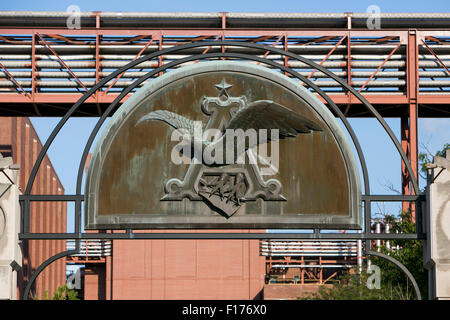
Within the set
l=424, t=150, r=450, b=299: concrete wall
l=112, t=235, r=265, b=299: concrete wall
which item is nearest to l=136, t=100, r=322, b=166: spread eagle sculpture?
l=424, t=150, r=450, b=299: concrete wall

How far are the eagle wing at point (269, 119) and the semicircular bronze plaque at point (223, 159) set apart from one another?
0.05ft

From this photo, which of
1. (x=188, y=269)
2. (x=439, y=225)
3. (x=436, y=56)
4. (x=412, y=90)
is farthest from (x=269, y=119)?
(x=188, y=269)

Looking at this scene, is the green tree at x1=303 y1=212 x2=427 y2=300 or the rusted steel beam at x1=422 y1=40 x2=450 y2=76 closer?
the rusted steel beam at x1=422 y1=40 x2=450 y2=76

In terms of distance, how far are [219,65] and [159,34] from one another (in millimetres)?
15159

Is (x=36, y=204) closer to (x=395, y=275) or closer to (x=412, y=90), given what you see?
(x=395, y=275)

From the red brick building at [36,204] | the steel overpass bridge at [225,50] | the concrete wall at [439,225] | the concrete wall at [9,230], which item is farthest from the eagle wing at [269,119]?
the red brick building at [36,204]

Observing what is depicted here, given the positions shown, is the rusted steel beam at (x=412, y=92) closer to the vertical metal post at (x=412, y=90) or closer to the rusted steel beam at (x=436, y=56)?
the vertical metal post at (x=412, y=90)

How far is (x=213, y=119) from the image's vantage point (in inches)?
609

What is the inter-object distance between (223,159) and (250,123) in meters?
0.71

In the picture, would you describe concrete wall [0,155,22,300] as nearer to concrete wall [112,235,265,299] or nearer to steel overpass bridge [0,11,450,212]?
steel overpass bridge [0,11,450,212]

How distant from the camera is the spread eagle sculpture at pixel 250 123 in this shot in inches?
604

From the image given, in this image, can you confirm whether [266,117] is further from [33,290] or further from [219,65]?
[33,290]

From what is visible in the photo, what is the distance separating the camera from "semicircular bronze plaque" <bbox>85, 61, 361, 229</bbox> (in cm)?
1538

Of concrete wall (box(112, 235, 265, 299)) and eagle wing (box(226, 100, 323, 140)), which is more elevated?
eagle wing (box(226, 100, 323, 140))
